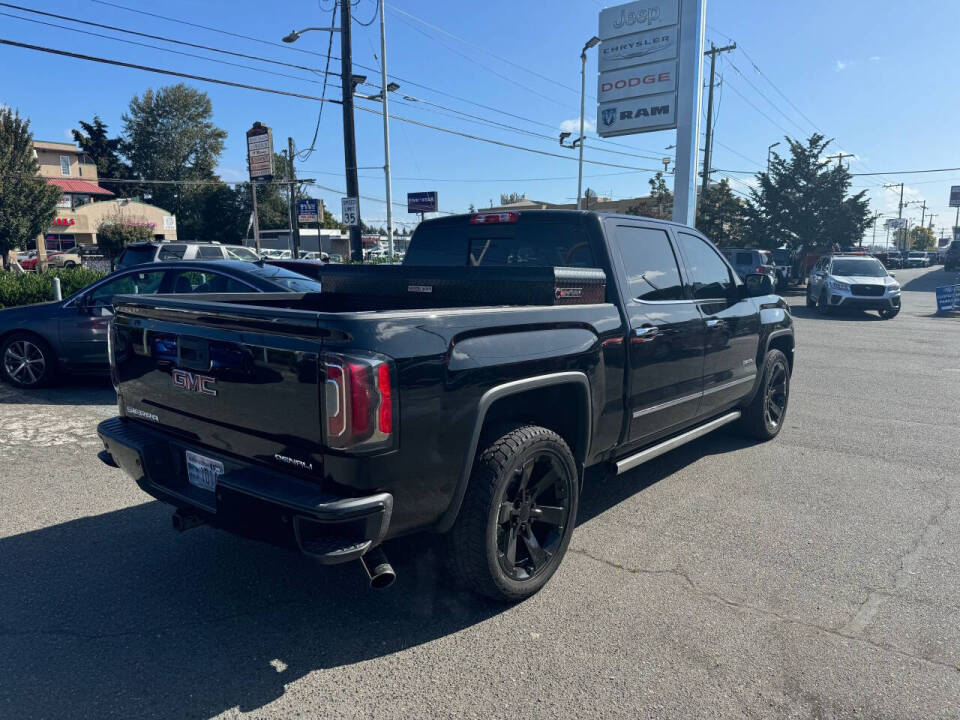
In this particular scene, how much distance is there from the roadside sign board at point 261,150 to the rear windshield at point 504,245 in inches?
880

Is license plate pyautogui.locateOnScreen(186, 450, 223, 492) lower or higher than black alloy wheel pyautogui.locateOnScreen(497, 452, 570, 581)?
higher

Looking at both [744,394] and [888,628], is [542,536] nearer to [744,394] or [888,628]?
[888,628]

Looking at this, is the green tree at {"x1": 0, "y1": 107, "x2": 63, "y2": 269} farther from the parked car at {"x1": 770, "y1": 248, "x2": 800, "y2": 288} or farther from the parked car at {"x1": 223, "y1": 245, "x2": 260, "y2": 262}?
the parked car at {"x1": 770, "y1": 248, "x2": 800, "y2": 288}

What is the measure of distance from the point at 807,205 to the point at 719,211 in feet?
15.3

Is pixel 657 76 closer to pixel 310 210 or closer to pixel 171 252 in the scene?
pixel 171 252

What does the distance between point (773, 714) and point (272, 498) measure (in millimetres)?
2068

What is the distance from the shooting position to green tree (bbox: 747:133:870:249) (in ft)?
120

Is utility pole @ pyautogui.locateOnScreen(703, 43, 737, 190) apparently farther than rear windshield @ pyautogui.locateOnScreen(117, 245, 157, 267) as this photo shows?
Yes

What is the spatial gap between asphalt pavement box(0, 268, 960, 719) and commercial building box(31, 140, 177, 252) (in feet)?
192

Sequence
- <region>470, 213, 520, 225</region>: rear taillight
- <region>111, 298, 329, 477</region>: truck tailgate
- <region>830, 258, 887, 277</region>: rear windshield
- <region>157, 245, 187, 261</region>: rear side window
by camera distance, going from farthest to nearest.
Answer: <region>830, 258, 887, 277</region>: rear windshield, <region>157, 245, 187, 261</region>: rear side window, <region>470, 213, 520, 225</region>: rear taillight, <region>111, 298, 329, 477</region>: truck tailgate

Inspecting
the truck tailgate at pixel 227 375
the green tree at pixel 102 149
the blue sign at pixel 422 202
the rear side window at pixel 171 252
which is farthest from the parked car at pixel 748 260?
the green tree at pixel 102 149

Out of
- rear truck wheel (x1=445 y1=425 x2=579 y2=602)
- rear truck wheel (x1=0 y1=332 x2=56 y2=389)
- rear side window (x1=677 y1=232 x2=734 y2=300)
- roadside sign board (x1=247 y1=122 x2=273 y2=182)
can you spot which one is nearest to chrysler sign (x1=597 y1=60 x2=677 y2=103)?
roadside sign board (x1=247 y1=122 x2=273 y2=182)

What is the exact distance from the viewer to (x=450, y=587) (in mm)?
3391

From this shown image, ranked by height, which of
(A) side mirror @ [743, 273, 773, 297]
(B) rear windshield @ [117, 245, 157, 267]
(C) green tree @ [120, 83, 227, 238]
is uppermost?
(C) green tree @ [120, 83, 227, 238]
